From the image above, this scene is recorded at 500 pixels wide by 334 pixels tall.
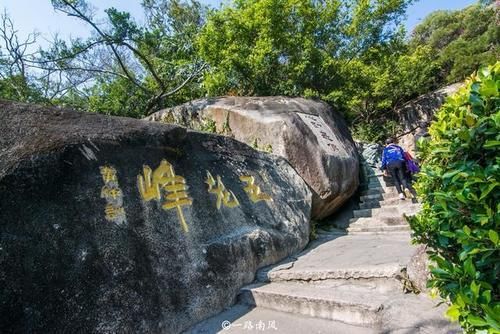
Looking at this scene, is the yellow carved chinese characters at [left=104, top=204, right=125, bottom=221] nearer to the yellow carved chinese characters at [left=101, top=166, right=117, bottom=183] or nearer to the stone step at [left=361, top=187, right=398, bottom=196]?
the yellow carved chinese characters at [left=101, top=166, right=117, bottom=183]

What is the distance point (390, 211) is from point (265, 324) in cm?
458

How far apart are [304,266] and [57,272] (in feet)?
8.91

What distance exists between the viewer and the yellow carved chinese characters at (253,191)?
475 cm

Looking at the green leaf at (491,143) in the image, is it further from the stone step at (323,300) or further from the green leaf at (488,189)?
the stone step at (323,300)

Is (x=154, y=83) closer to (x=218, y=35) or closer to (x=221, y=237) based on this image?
(x=218, y=35)

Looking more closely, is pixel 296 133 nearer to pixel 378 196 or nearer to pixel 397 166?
pixel 397 166

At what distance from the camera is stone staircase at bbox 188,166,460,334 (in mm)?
2471

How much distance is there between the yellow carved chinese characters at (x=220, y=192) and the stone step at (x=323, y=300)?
43.2 inches

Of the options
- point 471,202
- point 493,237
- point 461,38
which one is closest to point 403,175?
point 471,202

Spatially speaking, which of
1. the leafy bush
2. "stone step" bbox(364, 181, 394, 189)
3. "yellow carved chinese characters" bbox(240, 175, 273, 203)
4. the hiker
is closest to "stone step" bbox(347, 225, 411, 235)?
the hiker

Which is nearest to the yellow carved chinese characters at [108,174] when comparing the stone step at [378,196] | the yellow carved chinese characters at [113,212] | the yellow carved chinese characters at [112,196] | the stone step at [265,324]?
the yellow carved chinese characters at [112,196]

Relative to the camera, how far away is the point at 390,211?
6613 millimetres

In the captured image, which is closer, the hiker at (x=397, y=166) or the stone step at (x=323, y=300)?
the stone step at (x=323, y=300)

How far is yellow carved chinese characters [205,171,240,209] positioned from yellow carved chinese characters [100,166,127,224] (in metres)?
1.23
